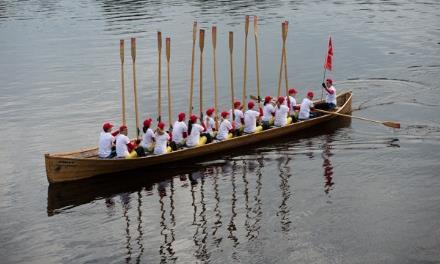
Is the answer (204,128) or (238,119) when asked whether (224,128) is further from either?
(238,119)

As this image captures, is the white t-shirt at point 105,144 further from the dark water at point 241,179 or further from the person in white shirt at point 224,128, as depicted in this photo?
the person in white shirt at point 224,128

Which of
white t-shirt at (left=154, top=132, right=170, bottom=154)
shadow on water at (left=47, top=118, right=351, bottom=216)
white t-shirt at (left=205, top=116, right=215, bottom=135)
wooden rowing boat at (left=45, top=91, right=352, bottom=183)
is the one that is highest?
white t-shirt at (left=205, top=116, right=215, bottom=135)

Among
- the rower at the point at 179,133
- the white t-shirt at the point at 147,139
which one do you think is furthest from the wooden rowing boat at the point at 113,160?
the white t-shirt at the point at 147,139

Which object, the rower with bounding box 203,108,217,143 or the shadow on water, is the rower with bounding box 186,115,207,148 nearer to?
the shadow on water

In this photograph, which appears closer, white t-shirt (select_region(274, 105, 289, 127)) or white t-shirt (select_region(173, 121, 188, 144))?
white t-shirt (select_region(173, 121, 188, 144))

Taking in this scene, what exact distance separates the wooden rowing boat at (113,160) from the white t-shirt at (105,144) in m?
0.39

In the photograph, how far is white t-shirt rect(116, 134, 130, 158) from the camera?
28.4 m

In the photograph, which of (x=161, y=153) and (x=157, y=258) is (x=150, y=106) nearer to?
(x=161, y=153)

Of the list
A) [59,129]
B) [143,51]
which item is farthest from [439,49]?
[59,129]

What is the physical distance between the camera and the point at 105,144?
28.6m

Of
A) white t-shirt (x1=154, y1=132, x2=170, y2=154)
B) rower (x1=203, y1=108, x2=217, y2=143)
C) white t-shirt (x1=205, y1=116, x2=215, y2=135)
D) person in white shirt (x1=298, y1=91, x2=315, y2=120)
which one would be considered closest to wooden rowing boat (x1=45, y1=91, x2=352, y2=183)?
white t-shirt (x1=154, y1=132, x2=170, y2=154)

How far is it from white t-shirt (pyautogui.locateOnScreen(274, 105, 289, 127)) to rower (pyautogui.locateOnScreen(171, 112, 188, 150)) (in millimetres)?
5642

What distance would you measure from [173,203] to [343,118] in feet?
47.9

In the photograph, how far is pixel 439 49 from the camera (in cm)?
5519
